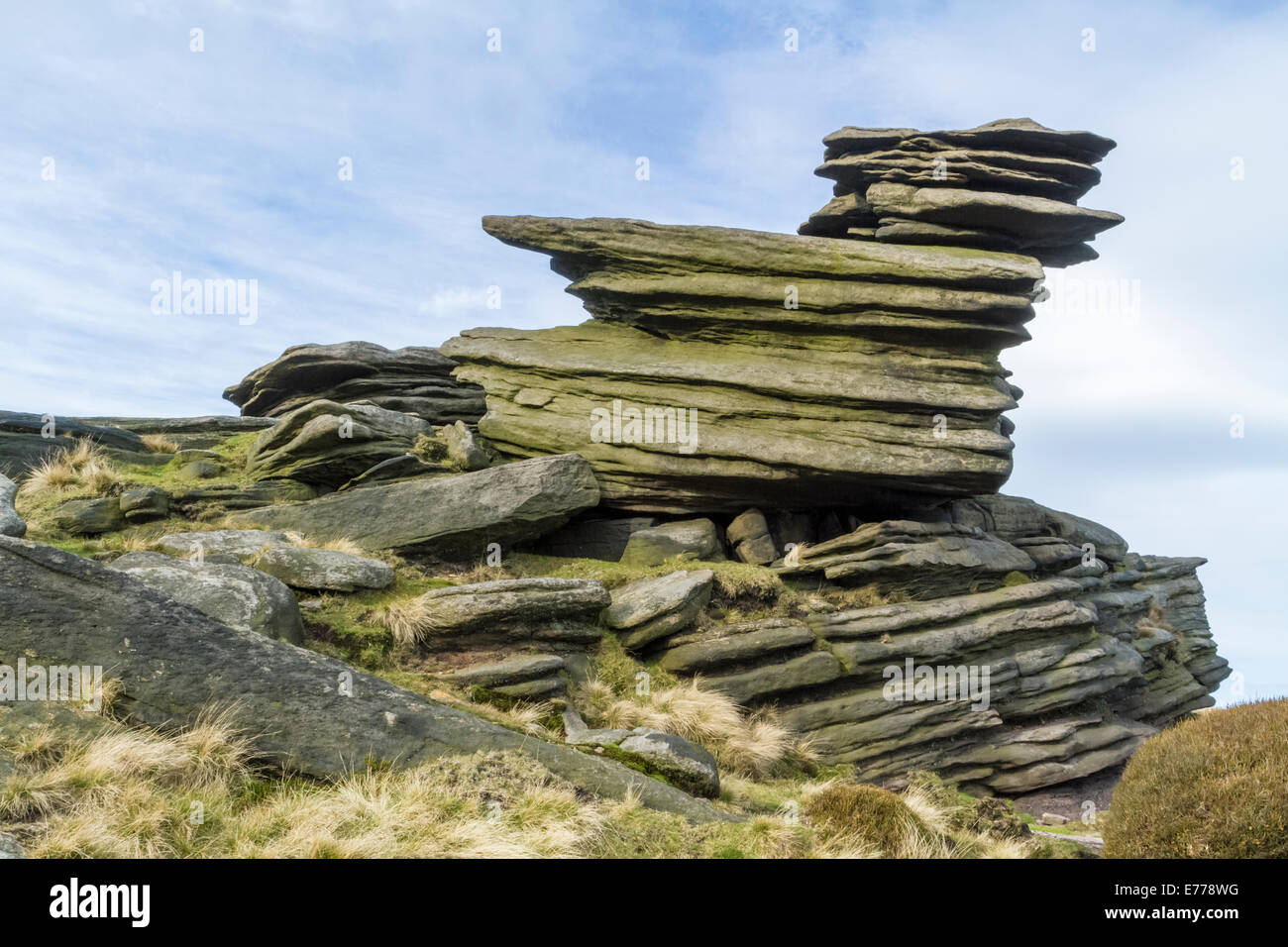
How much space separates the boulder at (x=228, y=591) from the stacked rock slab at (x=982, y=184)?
2126 centimetres

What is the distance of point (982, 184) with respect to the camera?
90.5 feet

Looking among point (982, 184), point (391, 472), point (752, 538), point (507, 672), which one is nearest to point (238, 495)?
point (391, 472)

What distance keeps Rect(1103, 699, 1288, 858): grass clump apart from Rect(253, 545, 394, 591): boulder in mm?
14504

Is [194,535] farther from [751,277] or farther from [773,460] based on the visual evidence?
[751,277]

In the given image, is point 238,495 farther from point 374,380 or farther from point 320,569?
point 374,380

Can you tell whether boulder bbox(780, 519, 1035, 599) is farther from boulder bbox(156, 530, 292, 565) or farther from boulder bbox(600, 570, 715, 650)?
boulder bbox(156, 530, 292, 565)

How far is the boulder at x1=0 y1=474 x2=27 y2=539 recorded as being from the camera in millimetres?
17734

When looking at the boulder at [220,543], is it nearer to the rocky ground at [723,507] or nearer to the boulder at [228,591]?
the rocky ground at [723,507]

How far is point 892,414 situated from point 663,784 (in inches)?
617

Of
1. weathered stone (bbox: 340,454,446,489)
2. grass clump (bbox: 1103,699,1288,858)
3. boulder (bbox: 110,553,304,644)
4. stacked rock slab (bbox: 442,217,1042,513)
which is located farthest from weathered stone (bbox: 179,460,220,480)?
grass clump (bbox: 1103,699,1288,858)

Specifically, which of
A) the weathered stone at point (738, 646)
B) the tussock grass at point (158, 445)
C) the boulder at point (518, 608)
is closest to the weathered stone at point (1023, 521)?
the weathered stone at point (738, 646)

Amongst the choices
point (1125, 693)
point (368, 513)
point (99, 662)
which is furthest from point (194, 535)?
point (1125, 693)

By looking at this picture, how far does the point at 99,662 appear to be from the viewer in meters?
10.8

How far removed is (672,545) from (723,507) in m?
2.50
